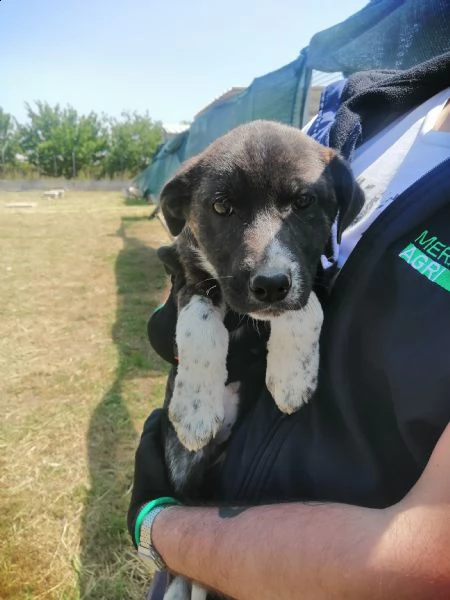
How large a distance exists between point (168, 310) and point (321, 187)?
2.71 ft

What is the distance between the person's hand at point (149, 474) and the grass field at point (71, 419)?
1233 millimetres

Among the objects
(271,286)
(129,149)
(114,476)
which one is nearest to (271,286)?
(271,286)

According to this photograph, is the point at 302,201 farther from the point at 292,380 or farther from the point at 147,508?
the point at 147,508

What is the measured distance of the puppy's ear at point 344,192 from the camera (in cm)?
186

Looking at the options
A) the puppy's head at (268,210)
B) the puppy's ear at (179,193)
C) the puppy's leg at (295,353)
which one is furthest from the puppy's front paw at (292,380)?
the puppy's ear at (179,193)

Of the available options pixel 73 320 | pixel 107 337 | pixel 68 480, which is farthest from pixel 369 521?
pixel 73 320

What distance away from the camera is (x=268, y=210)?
6.38 ft

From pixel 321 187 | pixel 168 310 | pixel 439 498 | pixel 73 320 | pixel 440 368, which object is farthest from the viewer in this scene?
pixel 73 320

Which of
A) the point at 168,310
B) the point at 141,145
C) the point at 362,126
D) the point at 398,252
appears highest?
the point at 362,126

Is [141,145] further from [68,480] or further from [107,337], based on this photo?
[68,480]

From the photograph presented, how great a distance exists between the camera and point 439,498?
1.04 m

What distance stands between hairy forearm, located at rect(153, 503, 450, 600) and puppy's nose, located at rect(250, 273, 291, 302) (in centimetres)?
65

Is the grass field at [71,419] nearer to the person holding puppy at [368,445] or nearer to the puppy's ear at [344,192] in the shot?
the person holding puppy at [368,445]

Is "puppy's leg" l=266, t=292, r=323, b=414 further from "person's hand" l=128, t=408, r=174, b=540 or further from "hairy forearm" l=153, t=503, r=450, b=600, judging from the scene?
"person's hand" l=128, t=408, r=174, b=540
